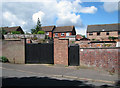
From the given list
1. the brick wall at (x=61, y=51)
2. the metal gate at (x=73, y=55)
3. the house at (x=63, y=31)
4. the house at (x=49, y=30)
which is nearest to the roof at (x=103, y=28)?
the house at (x=63, y=31)

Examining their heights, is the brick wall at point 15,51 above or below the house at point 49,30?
below

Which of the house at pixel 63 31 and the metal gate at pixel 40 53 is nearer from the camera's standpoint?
the metal gate at pixel 40 53

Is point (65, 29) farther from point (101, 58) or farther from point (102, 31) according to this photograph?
point (101, 58)

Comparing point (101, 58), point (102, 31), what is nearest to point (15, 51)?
point (101, 58)

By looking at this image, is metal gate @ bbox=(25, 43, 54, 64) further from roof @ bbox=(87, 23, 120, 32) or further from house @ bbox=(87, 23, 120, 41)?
roof @ bbox=(87, 23, 120, 32)

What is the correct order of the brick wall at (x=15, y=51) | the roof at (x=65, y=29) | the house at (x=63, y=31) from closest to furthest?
the brick wall at (x=15, y=51)
the house at (x=63, y=31)
the roof at (x=65, y=29)

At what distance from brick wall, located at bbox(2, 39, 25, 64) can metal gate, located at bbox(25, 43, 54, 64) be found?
1.69 ft

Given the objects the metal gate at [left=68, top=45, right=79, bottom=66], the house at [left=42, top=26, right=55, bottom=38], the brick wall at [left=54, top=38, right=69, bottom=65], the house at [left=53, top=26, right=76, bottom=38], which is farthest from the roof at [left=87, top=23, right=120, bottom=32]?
the brick wall at [left=54, top=38, right=69, bottom=65]

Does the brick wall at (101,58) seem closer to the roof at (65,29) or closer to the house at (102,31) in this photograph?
the house at (102,31)

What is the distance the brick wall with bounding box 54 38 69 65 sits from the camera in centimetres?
1056

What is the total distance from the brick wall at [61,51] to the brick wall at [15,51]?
360cm

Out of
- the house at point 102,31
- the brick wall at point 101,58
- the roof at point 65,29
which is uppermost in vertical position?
the roof at point 65,29

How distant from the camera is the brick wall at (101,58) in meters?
8.71

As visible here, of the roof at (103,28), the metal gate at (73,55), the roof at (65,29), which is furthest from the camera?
the roof at (65,29)
